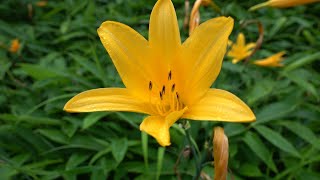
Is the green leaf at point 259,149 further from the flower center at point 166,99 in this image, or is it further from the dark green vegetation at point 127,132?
the flower center at point 166,99

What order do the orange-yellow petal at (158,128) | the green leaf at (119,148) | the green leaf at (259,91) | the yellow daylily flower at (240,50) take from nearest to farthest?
the orange-yellow petal at (158,128)
the green leaf at (119,148)
the green leaf at (259,91)
the yellow daylily flower at (240,50)

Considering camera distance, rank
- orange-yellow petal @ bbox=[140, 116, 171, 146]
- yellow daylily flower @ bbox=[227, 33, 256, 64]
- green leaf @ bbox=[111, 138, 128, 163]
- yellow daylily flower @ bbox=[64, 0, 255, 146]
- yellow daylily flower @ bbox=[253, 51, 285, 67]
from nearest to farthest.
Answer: orange-yellow petal @ bbox=[140, 116, 171, 146] < yellow daylily flower @ bbox=[64, 0, 255, 146] < green leaf @ bbox=[111, 138, 128, 163] < yellow daylily flower @ bbox=[253, 51, 285, 67] < yellow daylily flower @ bbox=[227, 33, 256, 64]

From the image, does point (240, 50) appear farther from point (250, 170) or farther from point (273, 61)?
point (250, 170)

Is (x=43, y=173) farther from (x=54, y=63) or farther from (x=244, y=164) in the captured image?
(x=54, y=63)

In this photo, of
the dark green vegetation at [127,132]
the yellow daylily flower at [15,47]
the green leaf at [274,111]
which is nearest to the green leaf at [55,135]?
the dark green vegetation at [127,132]

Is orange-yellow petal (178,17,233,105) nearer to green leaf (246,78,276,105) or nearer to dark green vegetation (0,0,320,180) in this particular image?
dark green vegetation (0,0,320,180)

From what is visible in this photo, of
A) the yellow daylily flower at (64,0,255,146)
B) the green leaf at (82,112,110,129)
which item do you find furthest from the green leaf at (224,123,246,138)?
the yellow daylily flower at (64,0,255,146)

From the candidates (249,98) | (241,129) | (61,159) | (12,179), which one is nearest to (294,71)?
(249,98)
